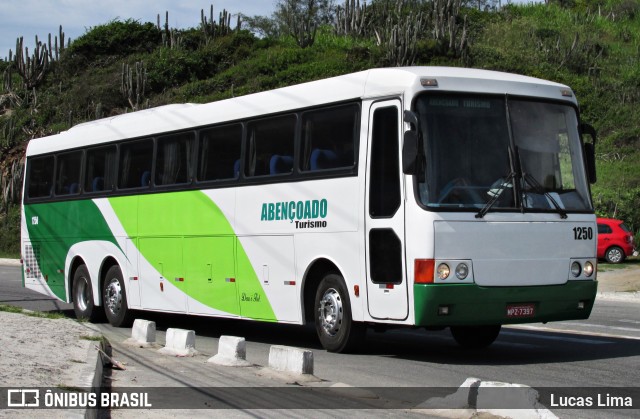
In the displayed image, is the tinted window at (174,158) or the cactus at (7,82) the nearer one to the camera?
the tinted window at (174,158)

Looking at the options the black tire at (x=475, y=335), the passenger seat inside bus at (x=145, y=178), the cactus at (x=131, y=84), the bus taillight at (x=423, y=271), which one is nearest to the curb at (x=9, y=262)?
the cactus at (x=131, y=84)

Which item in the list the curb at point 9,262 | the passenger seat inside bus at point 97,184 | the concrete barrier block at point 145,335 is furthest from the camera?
the curb at point 9,262

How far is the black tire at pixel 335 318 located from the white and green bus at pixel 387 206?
0.02 metres

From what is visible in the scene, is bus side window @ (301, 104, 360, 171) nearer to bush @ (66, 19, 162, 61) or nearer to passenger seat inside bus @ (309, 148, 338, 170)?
passenger seat inside bus @ (309, 148, 338, 170)

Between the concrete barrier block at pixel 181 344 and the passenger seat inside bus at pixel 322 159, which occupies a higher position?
the passenger seat inside bus at pixel 322 159

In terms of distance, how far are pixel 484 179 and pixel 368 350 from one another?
3036 mm

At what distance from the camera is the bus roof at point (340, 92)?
12281mm

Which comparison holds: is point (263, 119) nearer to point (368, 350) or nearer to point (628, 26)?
point (368, 350)

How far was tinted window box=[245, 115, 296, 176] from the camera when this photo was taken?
14188 mm

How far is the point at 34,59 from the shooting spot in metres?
55.7

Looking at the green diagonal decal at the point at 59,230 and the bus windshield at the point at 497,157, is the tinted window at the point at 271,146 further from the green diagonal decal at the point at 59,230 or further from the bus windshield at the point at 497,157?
the green diagonal decal at the point at 59,230

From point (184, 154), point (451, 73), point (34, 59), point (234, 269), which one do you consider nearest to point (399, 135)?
point (451, 73)

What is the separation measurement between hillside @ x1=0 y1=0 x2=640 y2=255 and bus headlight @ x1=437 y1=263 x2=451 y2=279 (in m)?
30.8

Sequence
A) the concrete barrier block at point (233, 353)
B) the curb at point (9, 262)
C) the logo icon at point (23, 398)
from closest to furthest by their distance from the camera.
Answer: the logo icon at point (23, 398) → the concrete barrier block at point (233, 353) → the curb at point (9, 262)
